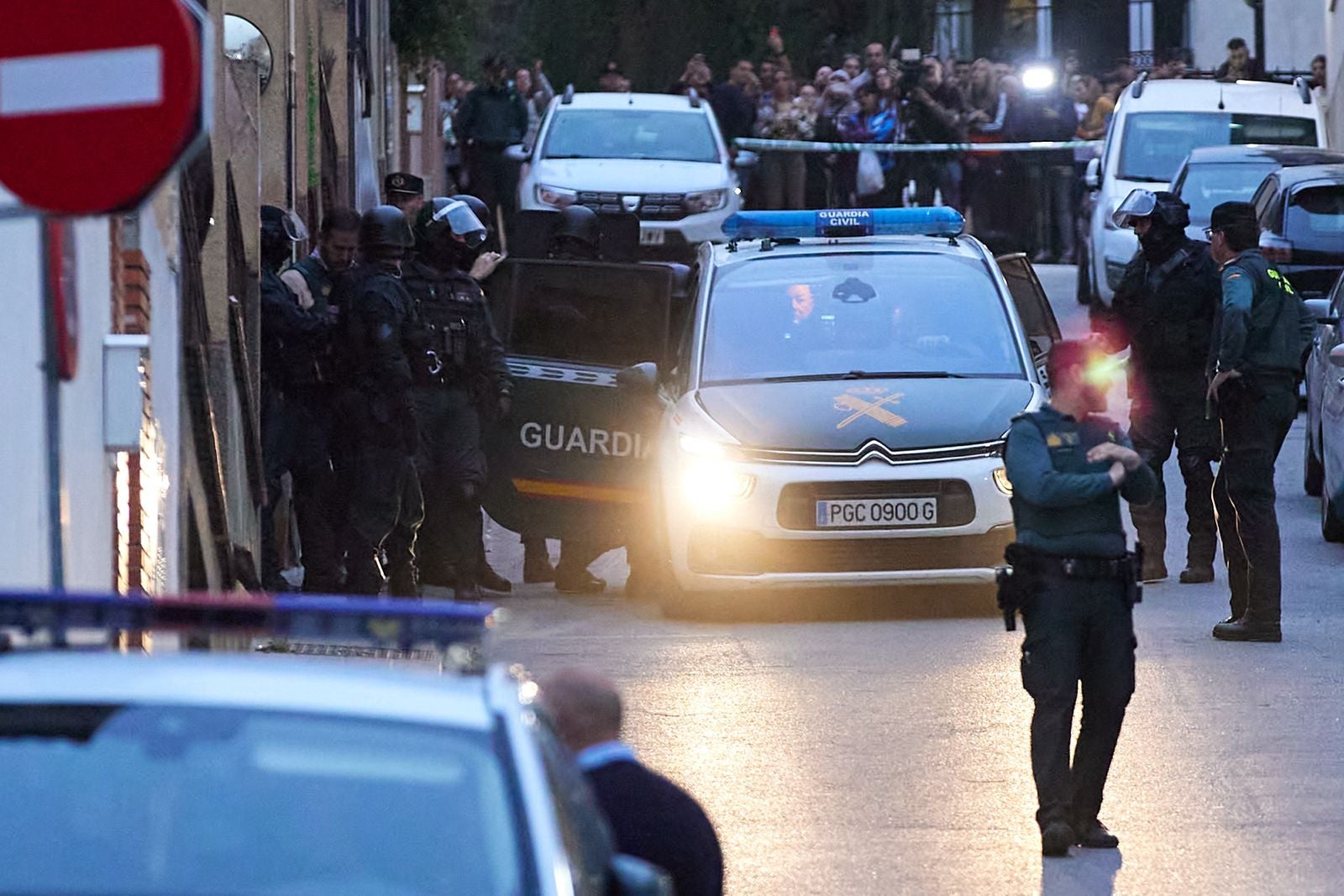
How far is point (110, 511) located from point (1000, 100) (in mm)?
23464

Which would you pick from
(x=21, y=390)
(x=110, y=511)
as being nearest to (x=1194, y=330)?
(x=110, y=511)

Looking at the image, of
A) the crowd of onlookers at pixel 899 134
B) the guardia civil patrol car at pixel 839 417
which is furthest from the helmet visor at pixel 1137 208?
the crowd of onlookers at pixel 899 134

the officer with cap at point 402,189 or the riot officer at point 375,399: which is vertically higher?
the officer with cap at point 402,189

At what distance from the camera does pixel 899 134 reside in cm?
3070

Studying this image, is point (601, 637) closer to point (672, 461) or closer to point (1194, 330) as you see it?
point (672, 461)

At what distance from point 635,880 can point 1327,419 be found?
1203 cm

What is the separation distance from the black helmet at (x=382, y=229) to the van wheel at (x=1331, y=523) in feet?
17.8

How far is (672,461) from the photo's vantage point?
44.2ft

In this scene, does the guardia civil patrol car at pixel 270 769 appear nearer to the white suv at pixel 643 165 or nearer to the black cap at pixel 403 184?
the black cap at pixel 403 184

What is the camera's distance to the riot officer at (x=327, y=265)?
1316 centimetres

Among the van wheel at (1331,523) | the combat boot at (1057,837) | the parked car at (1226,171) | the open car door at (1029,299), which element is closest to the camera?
the combat boot at (1057,837)

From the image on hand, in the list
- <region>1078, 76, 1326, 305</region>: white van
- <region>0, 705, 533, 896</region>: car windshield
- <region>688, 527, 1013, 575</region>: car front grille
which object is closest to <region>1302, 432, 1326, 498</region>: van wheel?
<region>688, 527, 1013, 575</region>: car front grille

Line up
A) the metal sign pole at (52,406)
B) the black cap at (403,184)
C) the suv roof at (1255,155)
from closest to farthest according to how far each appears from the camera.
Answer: the metal sign pole at (52,406), the black cap at (403,184), the suv roof at (1255,155)

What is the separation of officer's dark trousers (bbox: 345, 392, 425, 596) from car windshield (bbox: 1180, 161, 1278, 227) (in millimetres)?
12396
